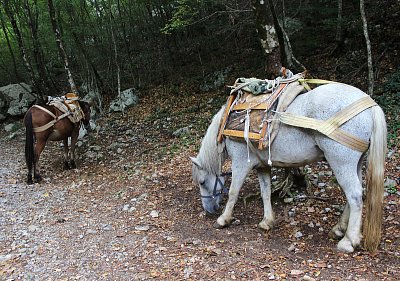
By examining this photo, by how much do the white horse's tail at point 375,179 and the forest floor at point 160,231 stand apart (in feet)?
0.77

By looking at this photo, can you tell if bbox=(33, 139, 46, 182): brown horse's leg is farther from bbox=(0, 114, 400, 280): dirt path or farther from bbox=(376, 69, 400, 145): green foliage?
bbox=(376, 69, 400, 145): green foliage

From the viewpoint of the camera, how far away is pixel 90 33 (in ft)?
46.8

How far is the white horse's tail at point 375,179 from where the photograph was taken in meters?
3.29

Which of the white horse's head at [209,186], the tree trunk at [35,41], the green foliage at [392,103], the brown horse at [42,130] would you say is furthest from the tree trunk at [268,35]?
the tree trunk at [35,41]

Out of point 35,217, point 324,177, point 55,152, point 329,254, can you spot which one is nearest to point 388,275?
point 329,254

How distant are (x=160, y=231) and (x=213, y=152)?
1340mm

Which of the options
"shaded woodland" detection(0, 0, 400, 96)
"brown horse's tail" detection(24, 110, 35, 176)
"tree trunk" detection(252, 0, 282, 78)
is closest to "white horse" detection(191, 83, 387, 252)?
"tree trunk" detection(252, 0, 282, 78)

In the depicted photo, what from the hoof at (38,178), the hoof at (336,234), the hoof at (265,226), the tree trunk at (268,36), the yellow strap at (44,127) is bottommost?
the hoof at (38,178)

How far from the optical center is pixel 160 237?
4438mm

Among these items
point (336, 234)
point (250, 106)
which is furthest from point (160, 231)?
point (336, 234)

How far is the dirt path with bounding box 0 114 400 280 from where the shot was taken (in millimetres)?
3463

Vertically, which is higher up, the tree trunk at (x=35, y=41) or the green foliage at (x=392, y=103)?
the tree trunk at (x=35, y=41)

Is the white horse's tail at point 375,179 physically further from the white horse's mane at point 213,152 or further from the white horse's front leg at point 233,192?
the white horse's mane at point 213,152

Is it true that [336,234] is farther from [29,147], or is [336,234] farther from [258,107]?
[29,147]
